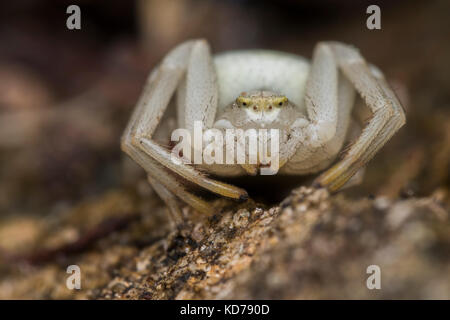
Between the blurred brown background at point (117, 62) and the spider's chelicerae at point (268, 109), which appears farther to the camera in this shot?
the blurred brown background at point (117, 62)

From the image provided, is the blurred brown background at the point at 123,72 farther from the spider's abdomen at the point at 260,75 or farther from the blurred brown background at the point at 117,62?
the spider's abdomen at the point at 260,75

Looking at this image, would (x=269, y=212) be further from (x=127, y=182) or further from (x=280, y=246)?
(x=127, y=182)

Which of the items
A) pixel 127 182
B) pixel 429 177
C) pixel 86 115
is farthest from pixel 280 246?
pixel 86 115

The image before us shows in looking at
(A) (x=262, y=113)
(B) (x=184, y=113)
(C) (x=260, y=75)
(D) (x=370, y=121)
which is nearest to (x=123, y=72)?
(C) (x=260, y=75)

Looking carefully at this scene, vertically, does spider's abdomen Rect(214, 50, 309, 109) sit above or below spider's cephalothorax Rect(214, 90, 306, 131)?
above

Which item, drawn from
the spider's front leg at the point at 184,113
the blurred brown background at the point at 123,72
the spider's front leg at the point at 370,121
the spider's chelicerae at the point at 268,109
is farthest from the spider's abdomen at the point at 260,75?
the blurred brown background at the point at 123,72

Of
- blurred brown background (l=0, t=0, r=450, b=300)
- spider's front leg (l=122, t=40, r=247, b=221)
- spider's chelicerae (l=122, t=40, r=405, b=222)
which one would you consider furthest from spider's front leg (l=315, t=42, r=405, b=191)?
blurred brown background (l=0, t=0, r=450, b=300)

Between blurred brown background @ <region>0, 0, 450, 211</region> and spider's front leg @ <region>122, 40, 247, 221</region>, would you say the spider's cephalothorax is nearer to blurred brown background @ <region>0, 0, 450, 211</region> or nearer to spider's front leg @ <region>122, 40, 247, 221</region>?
spider's front leg @ <region>122, 40, 247, 221</region>

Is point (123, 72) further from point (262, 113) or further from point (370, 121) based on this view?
point (370, 121)
